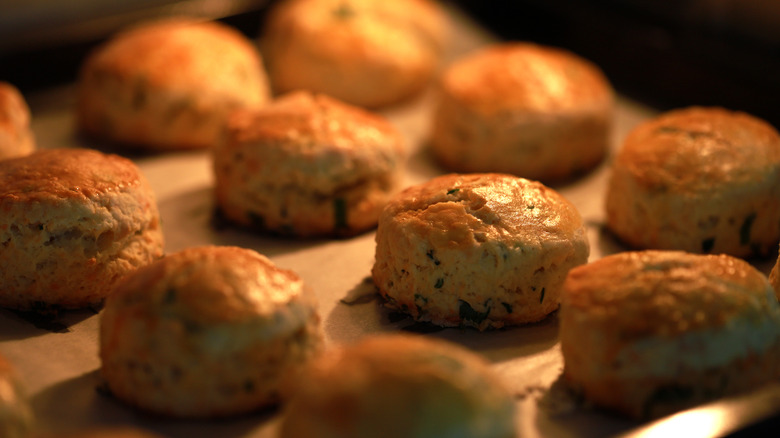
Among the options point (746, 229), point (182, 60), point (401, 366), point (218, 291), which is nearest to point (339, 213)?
point (218, 291)

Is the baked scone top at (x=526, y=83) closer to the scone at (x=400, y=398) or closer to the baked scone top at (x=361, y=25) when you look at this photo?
the baked scone top at (x=361, y=25)

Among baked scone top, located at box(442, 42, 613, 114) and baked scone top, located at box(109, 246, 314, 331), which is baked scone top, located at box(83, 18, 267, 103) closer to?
baked scone top, located at box(442, 42, 613, 114)

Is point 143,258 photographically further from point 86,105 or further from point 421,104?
point 421,104

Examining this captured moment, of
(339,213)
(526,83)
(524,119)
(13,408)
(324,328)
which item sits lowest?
(324,328)

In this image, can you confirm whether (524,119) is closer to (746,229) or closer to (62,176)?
(746,229)

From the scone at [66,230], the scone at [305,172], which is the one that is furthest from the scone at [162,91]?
the scone at [66,230]

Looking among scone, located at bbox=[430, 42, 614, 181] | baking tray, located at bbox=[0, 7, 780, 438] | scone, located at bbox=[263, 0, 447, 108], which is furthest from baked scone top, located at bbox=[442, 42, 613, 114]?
scone, located at bbox=[263, 0, 447, 108]
